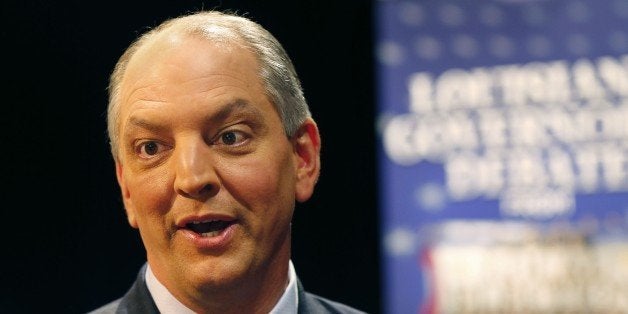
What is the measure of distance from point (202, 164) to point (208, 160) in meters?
0.01

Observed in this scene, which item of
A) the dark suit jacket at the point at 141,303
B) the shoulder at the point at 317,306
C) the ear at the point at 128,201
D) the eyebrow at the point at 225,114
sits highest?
the eyebrow at the point at 225,114

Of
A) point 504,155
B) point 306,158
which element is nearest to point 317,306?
point 306,158

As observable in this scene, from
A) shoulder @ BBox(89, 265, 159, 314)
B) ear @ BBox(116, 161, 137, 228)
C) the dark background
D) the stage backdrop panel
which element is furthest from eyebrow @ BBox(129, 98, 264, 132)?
the stage backdrop panel

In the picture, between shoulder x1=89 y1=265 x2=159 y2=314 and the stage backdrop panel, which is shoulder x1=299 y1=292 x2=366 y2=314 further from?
the stage backdrop panel

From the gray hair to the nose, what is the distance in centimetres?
14

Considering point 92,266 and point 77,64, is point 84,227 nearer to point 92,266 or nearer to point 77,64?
point 92,266

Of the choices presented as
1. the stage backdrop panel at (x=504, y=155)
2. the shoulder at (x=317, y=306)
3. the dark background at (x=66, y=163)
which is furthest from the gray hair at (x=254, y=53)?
the stage backdrop panel at (x=504, y=155)

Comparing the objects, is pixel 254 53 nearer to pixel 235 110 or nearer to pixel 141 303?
pixel 235 110

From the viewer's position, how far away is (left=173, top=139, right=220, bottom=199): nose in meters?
1.15

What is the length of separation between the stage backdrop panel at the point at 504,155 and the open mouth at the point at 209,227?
2280 millimetres

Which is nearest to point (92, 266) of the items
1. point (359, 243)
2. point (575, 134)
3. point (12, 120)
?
point (12, 120)

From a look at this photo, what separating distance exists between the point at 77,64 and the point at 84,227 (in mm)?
475

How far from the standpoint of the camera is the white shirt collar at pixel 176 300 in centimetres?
125

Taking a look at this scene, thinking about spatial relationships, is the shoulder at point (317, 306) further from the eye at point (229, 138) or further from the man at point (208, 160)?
the eye at point (229, 138)
